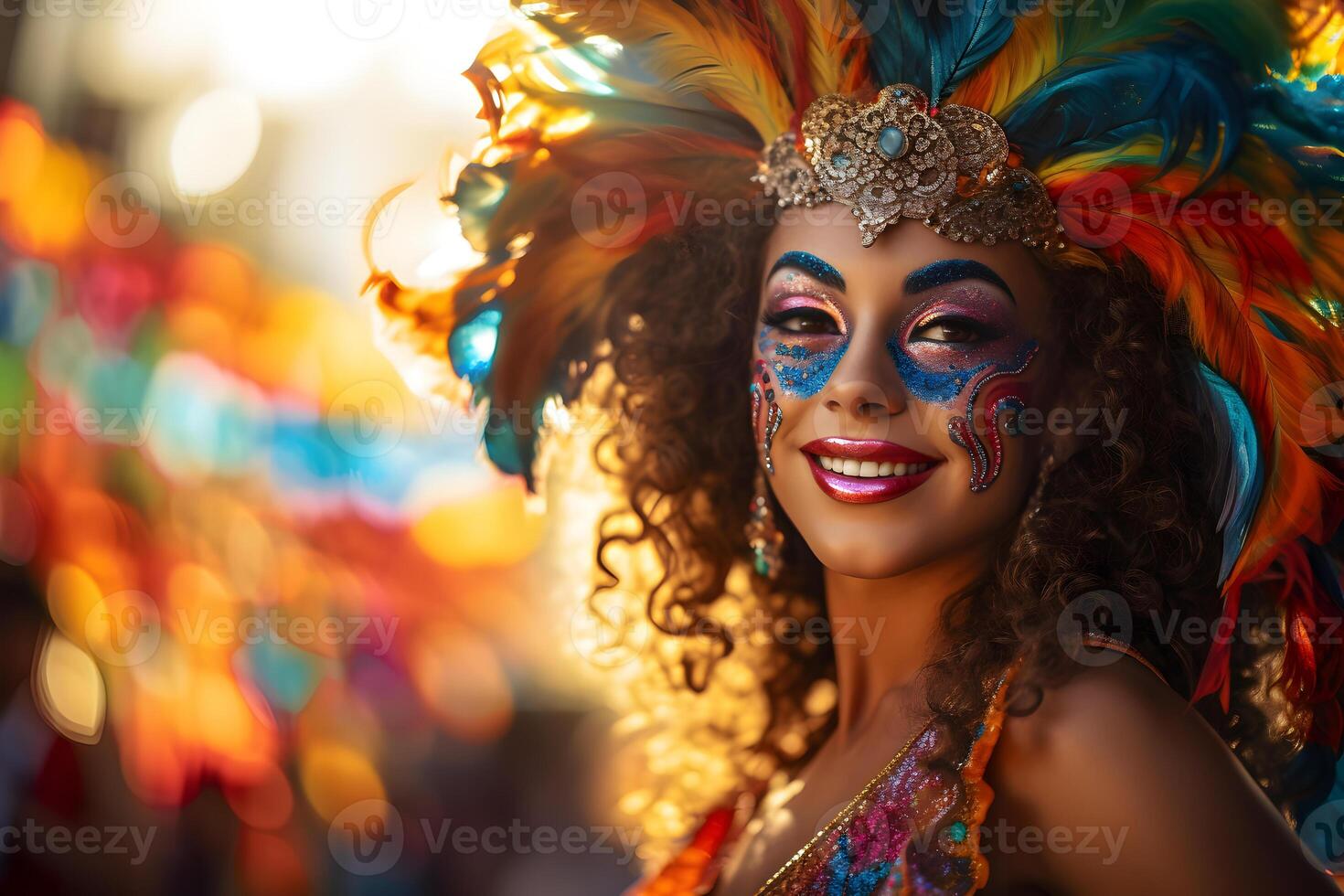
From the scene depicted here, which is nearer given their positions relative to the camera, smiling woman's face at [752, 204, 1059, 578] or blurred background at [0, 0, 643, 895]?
smiling woman's face at [752, 204, 1059, 578]

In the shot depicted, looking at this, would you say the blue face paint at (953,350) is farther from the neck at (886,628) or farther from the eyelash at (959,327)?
the neck at (886,628)

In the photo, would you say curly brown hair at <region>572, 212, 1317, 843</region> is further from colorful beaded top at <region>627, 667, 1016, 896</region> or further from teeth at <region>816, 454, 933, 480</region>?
teeth at <region>816, 454, 933, 480</region>

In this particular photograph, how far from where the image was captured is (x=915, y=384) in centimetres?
117

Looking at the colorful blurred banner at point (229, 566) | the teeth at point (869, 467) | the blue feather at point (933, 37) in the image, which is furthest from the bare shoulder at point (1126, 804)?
the colorful blurred banner at point (229, 566)

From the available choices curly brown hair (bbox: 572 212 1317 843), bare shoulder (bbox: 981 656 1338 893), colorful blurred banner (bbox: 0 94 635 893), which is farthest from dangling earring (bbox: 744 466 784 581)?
colorful blurred banner (bbox: 0 94 635 893)

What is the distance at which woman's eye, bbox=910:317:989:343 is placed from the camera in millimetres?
1167

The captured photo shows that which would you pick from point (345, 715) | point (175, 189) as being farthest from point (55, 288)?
point (345, 715)

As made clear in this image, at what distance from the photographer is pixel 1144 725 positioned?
3.33 ft

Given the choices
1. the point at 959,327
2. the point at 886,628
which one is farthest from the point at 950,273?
the point at 886,628

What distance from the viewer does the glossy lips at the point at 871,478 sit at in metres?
1.17

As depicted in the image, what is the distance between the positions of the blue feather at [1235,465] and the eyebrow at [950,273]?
25 centimetres

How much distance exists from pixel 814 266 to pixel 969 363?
0.20 meters

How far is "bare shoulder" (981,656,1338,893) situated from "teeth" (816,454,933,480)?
274mm

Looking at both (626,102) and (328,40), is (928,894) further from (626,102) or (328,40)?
(328,40)
